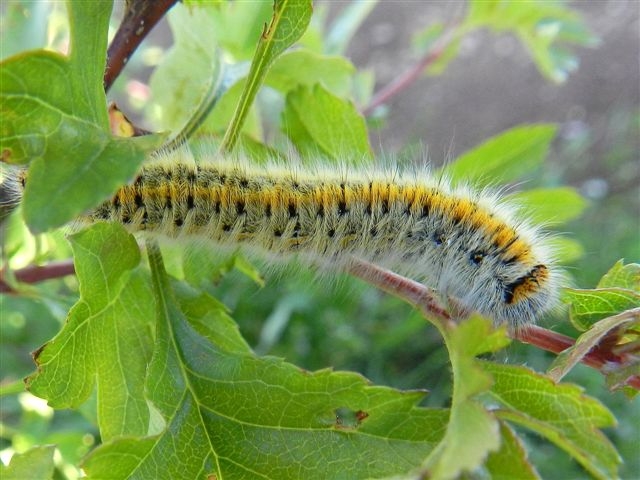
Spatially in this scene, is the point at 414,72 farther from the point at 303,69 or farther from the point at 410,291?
the point at 410,291

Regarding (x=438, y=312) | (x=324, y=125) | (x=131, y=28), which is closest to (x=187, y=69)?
(x=324, y=125)

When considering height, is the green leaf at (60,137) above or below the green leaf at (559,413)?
above

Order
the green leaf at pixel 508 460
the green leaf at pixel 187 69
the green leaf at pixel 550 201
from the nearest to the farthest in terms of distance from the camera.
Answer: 1. the green leaf at pixel 508 460
2. the green leaf at pixel 187 69
3. the green leaf at pixel 550 201

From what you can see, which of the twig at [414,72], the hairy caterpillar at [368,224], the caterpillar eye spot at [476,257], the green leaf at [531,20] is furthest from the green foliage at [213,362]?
the green leaf at [531,20]

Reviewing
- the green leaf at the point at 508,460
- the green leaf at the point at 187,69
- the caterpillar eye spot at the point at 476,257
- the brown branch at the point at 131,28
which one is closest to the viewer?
the green leaf at the point at 508,460

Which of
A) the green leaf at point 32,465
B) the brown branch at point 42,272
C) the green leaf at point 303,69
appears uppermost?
the green leaf at point 303,69

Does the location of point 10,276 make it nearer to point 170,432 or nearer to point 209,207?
point 209,207

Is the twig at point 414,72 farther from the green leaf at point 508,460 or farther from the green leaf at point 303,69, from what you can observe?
the green leaf at point 508,460

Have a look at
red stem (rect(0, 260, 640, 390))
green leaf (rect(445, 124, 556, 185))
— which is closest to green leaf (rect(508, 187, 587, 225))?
green leaf (rect(445, 124, 556, 185))
